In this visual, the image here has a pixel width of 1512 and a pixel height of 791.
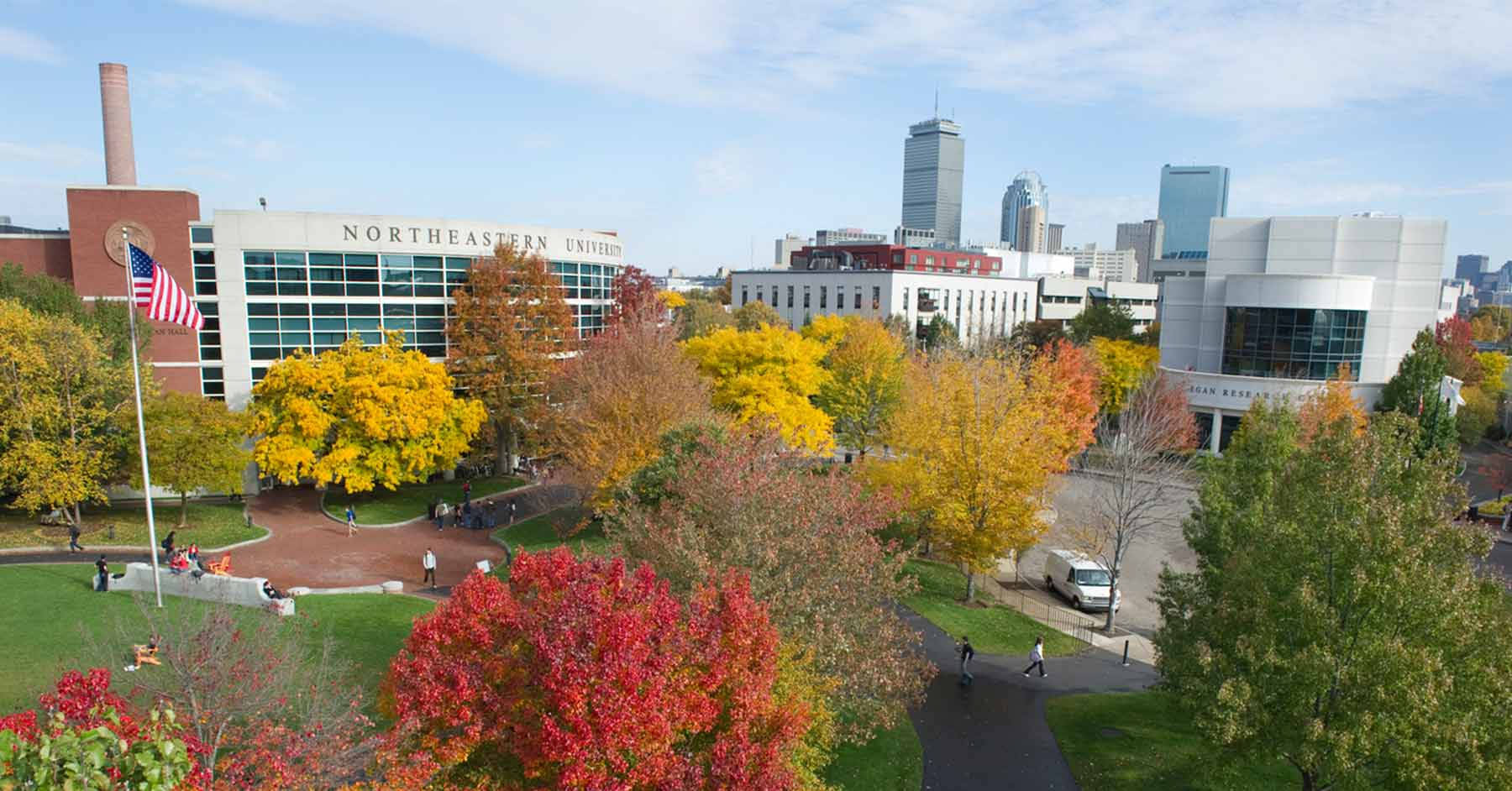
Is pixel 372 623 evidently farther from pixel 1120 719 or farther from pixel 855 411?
pixel 855 411

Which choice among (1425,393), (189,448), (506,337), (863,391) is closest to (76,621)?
(189,448)

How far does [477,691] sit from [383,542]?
22.5m

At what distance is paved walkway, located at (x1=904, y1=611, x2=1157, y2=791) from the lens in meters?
18.0

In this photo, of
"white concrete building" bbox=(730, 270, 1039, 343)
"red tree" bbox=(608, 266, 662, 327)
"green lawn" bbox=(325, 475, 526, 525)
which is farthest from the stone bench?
"white concrete building" bbox=(730, 270, 1039, 343)

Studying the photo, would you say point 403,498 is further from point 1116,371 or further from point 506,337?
point 1116,371

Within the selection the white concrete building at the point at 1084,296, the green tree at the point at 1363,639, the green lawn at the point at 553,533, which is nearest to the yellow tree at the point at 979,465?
→ the green tree at the point at 1363,639

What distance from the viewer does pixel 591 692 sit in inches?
441

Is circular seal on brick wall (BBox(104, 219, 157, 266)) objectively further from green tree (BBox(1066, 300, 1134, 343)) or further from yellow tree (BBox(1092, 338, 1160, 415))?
green tree (BBox(1066, 300, 1134, 343))

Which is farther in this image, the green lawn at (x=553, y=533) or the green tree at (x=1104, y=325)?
the green tree at (x=1104, y=325)

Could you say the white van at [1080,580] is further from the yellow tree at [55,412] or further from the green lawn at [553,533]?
the yellow tree at [55,412]

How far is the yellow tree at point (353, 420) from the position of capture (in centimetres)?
3297

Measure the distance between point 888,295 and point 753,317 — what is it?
1516 cm

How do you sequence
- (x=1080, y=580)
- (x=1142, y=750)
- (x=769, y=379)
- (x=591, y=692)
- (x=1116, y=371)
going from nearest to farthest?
(x=591, y=692) < (x=1142, y=750) < (x=1080, y=580) < (x=769, y=379) < (x=1116, y=371)

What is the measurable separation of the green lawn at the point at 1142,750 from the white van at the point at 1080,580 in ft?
21.7
